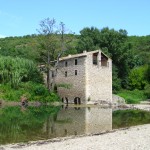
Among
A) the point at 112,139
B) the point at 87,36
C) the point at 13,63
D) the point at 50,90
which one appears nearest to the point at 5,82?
the point at 13,63

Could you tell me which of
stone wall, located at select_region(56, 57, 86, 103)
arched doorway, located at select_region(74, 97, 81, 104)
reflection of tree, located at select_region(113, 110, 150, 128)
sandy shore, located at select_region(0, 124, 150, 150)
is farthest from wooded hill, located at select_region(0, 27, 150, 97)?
sandy shore, located at select_region(0, 124, 150, 150)

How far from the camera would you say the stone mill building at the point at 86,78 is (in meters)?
56.3

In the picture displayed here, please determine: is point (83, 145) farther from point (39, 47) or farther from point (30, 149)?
point (39, 47)

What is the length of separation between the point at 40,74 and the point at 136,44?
221ft

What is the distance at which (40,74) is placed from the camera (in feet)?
207

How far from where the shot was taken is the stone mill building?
56.3 meters

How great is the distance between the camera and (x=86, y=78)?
56.1 meters

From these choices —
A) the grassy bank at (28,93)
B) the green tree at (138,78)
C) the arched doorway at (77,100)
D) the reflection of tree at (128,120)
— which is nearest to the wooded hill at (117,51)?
the green tree at (138,78)

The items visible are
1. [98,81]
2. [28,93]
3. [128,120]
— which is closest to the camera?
[128,120]

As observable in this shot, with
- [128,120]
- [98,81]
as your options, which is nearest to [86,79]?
[98,81]

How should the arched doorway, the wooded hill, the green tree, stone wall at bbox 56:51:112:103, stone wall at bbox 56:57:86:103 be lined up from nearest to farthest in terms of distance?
stone wall at bbox 56:51:112:103 < stone wall at bbox 56:57:86:103 < the arched doorway < the wooded hill < the green tree

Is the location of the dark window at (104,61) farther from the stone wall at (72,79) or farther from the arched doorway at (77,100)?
the arched doorway at (77,100)

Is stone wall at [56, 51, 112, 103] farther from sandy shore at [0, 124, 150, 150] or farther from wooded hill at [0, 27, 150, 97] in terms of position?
sandy shore at [0, 124, 150, 150]

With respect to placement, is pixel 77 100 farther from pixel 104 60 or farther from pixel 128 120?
pixel 128 120
